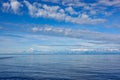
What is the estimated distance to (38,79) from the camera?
154 feet

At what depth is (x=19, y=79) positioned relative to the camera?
46969mm

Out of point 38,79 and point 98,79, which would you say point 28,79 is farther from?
point 98,79

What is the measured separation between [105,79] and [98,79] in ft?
6.07

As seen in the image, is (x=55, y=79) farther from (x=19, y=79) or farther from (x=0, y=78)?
(x=0, y=78)

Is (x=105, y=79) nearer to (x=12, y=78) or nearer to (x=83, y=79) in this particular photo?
(x=83, y=79)

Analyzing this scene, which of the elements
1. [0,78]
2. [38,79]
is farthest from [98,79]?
[0,78]

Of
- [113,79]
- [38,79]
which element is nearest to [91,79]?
[113,79]

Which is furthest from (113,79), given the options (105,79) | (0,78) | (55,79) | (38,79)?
(0,78)

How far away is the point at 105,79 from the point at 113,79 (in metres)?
1.99

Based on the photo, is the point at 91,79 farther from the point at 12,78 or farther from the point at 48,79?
the point at 12,78

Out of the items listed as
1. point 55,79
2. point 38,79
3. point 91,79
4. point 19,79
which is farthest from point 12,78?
point 91,79

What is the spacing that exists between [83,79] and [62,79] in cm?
528

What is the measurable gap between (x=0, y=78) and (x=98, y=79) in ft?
83.0

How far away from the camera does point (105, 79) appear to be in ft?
154
